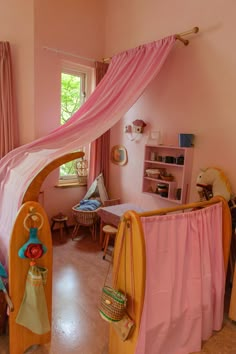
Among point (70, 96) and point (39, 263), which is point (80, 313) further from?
point (70, 96)

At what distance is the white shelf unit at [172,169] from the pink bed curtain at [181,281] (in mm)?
973

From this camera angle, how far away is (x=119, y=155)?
3.67 meters

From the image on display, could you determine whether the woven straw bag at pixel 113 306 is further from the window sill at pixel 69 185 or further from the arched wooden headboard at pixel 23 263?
the window sill at pixel 69 185

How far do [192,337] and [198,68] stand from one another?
247 cm

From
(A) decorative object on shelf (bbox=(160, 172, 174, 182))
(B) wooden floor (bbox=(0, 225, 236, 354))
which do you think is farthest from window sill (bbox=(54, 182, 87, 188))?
(A) decorative object on shelf (bbox=(160, 172, 174, 182))

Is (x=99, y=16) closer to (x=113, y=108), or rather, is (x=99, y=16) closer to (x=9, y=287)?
(x=113, y=108)

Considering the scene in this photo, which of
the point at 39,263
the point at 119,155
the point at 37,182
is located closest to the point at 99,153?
the point at 119,155

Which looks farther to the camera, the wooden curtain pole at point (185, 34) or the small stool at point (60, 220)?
the small stool at point (60, 220)

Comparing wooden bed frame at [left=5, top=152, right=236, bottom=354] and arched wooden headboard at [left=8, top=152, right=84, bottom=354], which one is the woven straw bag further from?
arched wooden headboard at [left=8, top=152, right=84, bottom=354]

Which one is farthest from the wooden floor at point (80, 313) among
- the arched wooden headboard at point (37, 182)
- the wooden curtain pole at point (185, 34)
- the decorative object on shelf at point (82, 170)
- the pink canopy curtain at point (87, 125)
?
the wooden curtain pole at point (185, 34)

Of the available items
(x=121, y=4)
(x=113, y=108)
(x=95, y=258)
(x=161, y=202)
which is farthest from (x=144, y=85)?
(x=95, y=258)

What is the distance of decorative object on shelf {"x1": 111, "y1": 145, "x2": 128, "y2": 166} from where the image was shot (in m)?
3.58

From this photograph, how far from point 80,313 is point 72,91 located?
9.71 feet

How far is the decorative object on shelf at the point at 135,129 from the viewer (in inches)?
127
